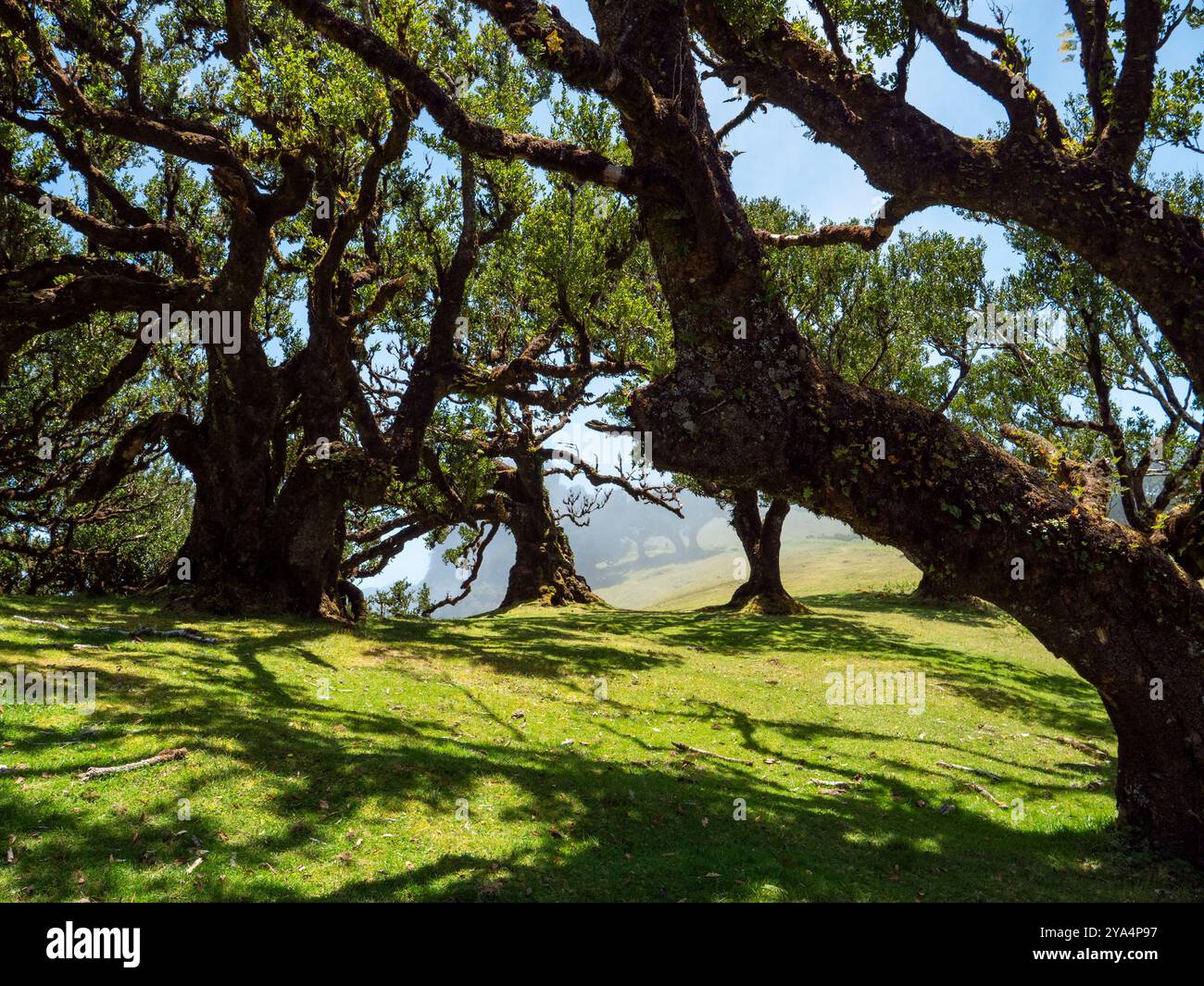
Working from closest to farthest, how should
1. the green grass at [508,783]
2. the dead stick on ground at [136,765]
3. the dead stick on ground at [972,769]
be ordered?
the green grass at [508,783]
the dead stick on ground at [136,765]
the dead stick on ground at [972,769]

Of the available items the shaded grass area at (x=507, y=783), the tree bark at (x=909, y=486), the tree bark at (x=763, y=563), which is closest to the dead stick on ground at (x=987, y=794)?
the shaded grass area at (x=507, y=783)

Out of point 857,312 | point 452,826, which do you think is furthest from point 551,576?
point 452,826

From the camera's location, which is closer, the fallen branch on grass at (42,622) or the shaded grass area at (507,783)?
the shaded grass area at (507,783)

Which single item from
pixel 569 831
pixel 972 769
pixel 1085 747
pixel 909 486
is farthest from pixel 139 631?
pixel 1085 747

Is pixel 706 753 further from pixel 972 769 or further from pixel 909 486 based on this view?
pixel 909 486

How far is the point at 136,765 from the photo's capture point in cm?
722

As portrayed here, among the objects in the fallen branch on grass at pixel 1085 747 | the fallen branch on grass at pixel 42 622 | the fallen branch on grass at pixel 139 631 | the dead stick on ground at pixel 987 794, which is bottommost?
the fallen branch on grass at pixel 1085 747

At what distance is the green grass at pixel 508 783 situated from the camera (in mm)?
6027

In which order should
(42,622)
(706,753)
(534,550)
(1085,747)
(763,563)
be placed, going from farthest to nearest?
(534,550) < (763,563) < (1085,747) < (42,622) < (706,753)

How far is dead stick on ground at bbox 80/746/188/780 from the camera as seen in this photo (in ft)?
22.7

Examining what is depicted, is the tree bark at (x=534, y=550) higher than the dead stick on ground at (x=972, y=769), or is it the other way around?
the tree bark at (x=534, y=550)

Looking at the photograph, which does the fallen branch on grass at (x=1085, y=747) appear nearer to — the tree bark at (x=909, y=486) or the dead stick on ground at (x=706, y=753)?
the tree bark at (x=909, y=486)

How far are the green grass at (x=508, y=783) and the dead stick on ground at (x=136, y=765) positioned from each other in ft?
0.36

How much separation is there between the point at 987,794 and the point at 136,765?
11305mm
